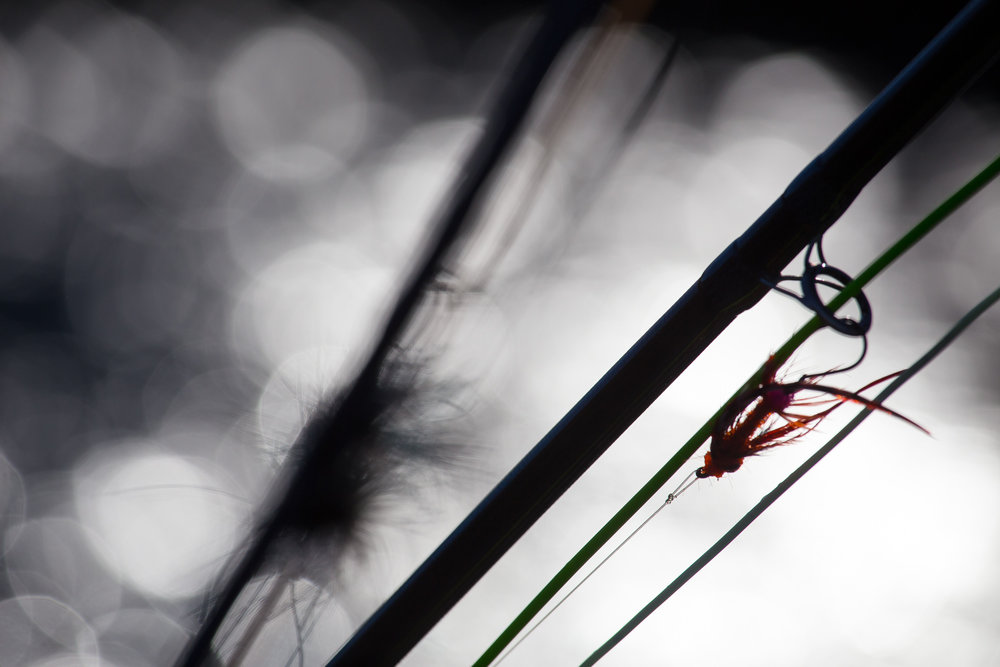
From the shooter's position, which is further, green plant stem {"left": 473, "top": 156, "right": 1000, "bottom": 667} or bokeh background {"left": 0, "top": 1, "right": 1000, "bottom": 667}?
bokeh background {"left": 0, "top": 1, "right": 1000, "bottom": 667}

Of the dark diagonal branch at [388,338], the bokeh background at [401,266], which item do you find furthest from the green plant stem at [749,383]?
the bokeh background at [401,266]

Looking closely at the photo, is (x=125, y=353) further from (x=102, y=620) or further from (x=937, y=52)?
(x=937, y=52)

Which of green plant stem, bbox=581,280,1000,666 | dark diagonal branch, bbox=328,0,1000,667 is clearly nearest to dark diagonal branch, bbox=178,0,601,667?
dark diagonal branch, bbox=328,0,1000,667

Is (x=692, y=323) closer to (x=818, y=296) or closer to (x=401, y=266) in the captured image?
(x=818, y=296)

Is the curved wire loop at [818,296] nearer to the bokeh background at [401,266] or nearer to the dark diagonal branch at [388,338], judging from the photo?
the dark diagonal branch at [388,338]

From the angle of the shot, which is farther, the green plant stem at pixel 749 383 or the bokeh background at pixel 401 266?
the bokeh background at pixel 401 266

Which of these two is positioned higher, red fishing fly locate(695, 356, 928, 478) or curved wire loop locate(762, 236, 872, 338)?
curved wire loop locate(762, 236, 872, 338)

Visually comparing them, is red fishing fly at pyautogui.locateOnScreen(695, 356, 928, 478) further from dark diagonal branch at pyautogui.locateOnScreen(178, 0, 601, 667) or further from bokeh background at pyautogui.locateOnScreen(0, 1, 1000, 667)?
bokeh background at pyautogui.locateOnScreen(0, 1, 1000, 667)
